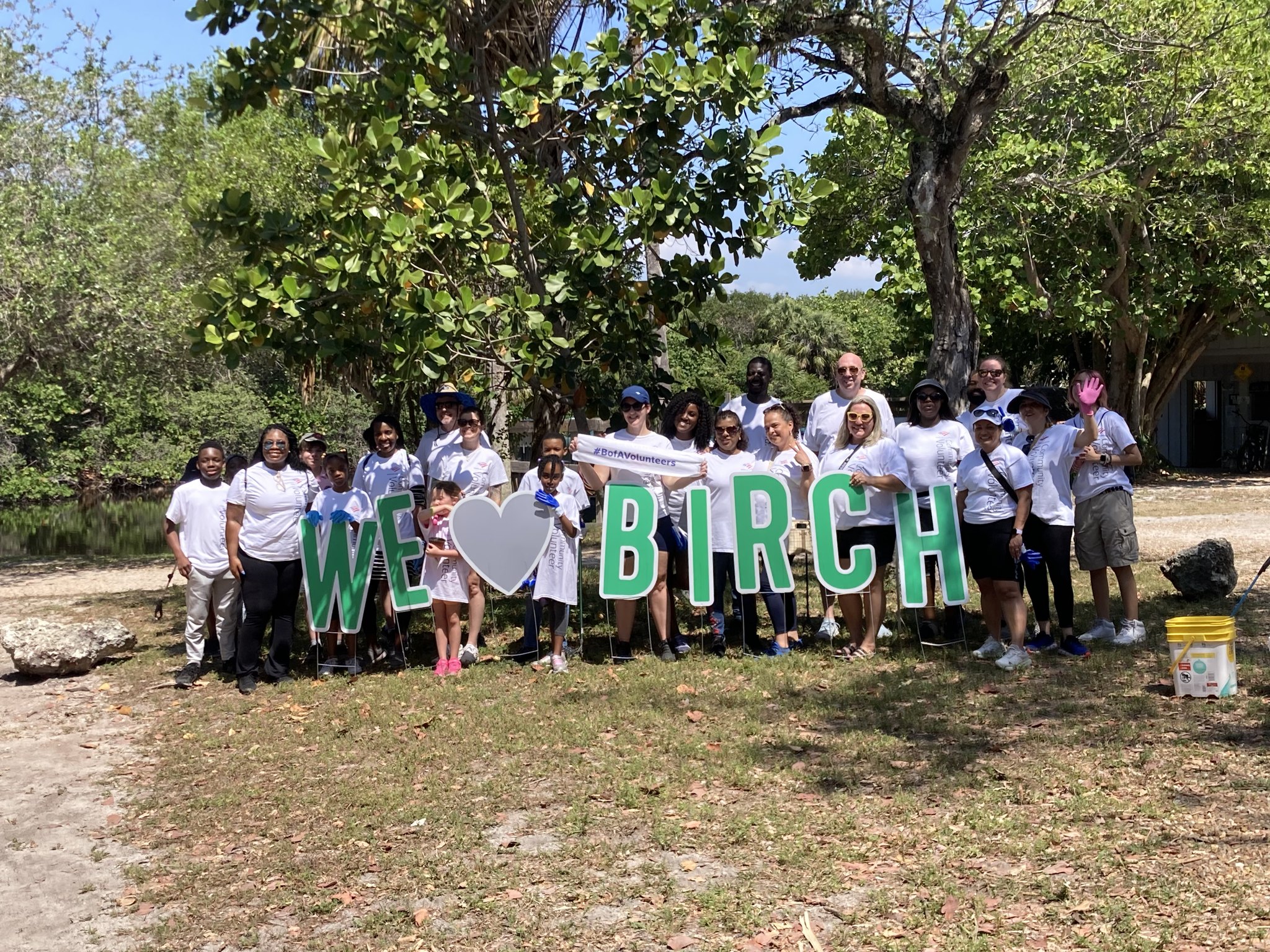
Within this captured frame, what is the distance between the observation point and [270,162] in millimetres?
20484

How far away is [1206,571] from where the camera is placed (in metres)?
10.0

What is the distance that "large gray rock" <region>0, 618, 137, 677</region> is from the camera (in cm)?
974

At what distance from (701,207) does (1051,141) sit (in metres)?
10.5

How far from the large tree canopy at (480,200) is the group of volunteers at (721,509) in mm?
818

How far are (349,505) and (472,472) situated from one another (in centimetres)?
97

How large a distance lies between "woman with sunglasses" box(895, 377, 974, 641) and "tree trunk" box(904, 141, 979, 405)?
347 cm

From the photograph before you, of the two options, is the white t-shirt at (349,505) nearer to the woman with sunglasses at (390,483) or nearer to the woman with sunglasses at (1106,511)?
the woman with sunglasses at (390,483)

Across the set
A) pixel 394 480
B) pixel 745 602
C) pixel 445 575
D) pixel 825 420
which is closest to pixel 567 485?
pixel 445 575

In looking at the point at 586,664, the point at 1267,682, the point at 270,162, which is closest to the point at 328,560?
the point at 586,664

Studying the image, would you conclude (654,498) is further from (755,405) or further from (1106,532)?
(1106,532)

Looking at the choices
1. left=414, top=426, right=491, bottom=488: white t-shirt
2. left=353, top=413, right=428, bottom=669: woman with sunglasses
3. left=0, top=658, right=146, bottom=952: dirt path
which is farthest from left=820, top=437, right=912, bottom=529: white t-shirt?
left=0, top=658, right=146, bottom=952: dirt path

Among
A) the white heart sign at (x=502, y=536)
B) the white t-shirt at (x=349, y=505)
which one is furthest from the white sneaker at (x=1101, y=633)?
the white t-shirt at (x=349, y=505)

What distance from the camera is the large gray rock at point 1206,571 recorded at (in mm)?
9992

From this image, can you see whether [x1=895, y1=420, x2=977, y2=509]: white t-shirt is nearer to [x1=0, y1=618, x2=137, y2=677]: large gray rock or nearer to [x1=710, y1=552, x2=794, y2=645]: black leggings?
[x1=710, y1=552, x2=794, y2=645]: black leggings
